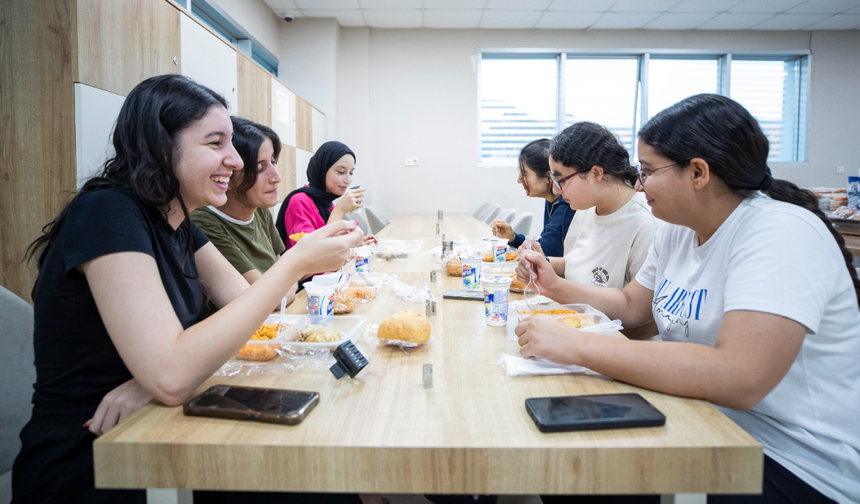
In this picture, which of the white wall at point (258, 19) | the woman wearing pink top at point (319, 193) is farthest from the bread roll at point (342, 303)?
the white wall at point (258, 19)

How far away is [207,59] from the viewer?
322 centimetres

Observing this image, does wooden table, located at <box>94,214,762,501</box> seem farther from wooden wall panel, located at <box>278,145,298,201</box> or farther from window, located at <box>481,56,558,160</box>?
window, located at <box>481,56,558,160</box>

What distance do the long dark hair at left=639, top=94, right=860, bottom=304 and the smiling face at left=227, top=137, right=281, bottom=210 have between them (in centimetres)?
127

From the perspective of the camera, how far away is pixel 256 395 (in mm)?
828

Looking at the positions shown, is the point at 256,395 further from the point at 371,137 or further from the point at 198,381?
the point at 371,137

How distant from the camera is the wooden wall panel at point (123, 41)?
6.78 ft

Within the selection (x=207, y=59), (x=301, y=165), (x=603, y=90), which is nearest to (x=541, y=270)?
(x=207, y=59)

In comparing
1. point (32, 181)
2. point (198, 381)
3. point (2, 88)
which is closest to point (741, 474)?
point (198, 381)

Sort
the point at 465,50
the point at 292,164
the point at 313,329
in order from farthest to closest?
the point at 465,50 → the point at 292,164 → the point at 313,329

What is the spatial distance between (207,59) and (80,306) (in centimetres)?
276

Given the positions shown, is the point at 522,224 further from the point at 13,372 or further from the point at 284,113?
the point at 13,372

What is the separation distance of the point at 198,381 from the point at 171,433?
0.40ft

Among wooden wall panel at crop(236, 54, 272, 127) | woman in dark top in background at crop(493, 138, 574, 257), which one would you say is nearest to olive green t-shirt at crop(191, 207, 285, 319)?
woman in dark top in background at crop(493, 138, 574, 257)

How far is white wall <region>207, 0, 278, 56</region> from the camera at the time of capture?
15.3 ft
